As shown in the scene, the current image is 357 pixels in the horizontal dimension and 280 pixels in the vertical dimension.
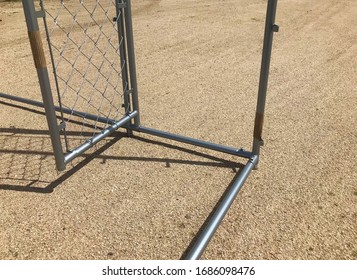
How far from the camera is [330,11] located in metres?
7.94

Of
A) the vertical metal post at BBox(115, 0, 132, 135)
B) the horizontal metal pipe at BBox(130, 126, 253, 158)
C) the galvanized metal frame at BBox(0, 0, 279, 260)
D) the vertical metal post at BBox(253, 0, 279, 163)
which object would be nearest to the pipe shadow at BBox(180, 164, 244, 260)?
the galvanized metal frame at BBox(0, 0, 279, 260)

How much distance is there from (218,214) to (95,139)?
1153 mm

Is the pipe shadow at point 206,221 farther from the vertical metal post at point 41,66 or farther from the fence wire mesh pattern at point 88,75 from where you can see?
the fence wire mesh pattern at point 88,75

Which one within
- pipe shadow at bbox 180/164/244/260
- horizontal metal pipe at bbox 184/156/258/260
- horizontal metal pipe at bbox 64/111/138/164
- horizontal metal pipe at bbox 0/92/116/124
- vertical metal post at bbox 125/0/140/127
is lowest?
pipe shadow at bbox 180/164/244/260

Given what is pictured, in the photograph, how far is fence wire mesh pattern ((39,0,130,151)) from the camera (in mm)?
2850

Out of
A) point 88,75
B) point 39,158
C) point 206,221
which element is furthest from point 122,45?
point 88,75

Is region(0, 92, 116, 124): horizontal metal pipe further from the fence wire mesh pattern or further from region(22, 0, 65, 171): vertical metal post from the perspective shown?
region(22, 0, 65, 171): vertical metal post

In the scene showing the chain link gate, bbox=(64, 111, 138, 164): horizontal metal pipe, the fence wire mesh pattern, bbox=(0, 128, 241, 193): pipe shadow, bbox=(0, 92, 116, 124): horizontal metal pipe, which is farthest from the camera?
bbox=(0, 92, 116, 124): horizontal metal pipe

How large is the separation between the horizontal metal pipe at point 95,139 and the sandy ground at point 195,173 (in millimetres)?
215

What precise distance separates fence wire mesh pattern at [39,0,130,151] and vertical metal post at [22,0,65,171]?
0.08 metres

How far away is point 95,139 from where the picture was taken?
272 centimetres

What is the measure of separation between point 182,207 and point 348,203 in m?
1.15

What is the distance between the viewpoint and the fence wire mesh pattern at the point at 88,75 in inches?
112

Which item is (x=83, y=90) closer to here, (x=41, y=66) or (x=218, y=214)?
(x=41, y=66)
